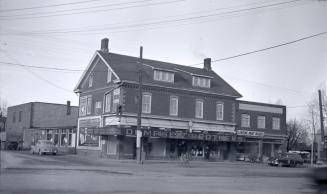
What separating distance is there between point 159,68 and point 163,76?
96 centimetres

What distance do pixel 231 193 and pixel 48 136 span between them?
47.6 metres

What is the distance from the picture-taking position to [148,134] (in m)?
42.5

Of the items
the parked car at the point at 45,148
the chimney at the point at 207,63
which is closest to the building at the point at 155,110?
the chimney at the point at 207,63

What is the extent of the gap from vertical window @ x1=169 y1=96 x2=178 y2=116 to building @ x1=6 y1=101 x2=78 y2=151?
1258cm

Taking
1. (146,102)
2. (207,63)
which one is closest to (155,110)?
(146,102)

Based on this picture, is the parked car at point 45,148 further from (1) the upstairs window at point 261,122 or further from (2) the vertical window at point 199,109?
(1) the upstairs window at point 261,122

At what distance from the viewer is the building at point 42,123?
54703mm

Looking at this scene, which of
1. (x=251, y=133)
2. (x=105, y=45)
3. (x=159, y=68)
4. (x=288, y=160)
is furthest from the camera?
(x=251, y=133)

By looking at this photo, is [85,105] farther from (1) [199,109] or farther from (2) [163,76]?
(1) [199,109]

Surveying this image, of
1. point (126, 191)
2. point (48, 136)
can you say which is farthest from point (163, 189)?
point (48, 136)

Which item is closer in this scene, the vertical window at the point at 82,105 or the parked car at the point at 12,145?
the vertical window at the point at 82,105

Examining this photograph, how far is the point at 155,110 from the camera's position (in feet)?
149

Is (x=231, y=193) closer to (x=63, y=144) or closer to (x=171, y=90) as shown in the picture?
(x=171, y=90)

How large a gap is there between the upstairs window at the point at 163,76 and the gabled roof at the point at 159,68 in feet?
1.38
